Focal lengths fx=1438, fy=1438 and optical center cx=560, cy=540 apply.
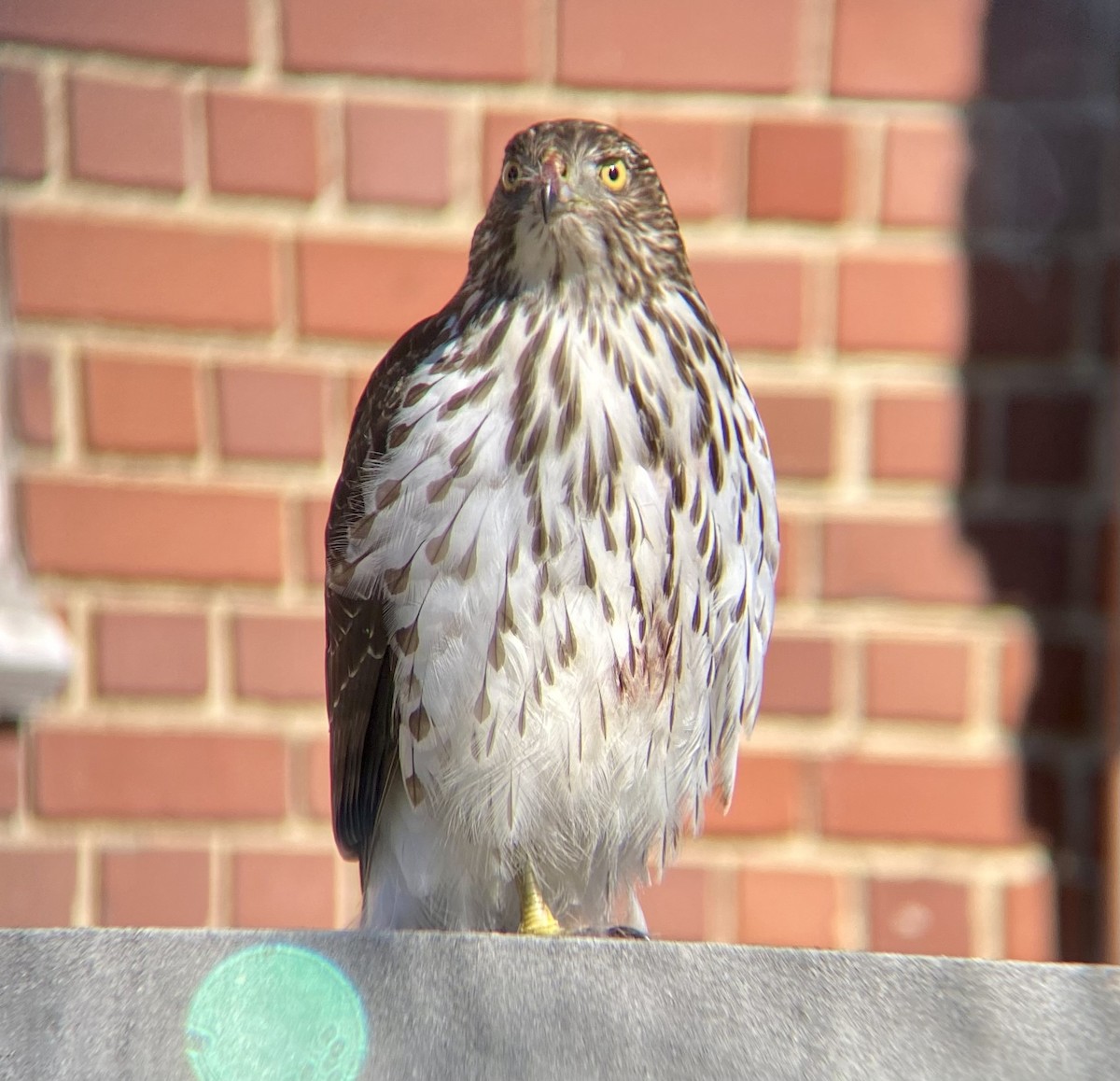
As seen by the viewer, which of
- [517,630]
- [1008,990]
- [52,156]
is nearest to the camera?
[1008,990]

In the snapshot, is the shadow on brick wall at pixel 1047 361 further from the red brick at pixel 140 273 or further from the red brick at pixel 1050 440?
the red brick at pixel 140 273

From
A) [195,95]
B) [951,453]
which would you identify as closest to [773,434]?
[951,453]

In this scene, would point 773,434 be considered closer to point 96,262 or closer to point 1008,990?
point 96,262

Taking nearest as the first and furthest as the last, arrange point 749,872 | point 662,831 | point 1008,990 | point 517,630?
point 1008,990
point 517,630
point 662,831
point 749,872

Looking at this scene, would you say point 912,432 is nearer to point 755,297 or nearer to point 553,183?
point 755,297

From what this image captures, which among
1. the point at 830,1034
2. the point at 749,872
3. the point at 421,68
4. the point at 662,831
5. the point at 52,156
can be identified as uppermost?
the point at 421,68

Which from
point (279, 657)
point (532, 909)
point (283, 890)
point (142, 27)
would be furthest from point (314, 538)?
point (142, 27)
